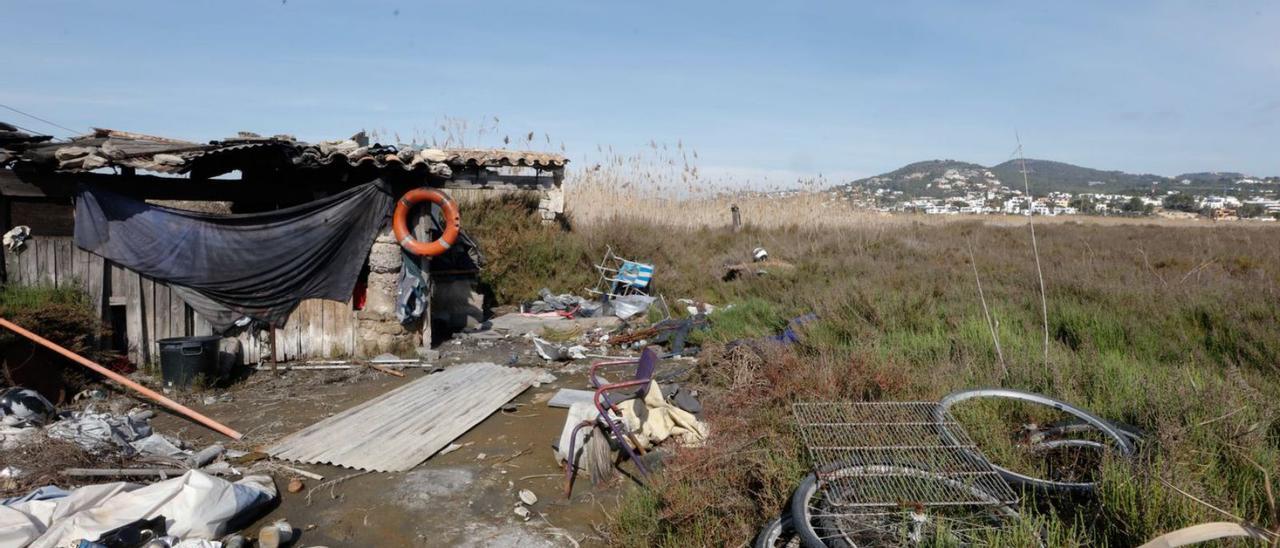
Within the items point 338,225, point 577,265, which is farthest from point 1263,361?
point 577,265

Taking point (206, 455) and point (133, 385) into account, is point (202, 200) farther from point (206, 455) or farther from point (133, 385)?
point (206, 455)

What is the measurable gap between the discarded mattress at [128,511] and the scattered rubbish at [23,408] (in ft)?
6.16

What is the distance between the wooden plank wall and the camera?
738 centimetres

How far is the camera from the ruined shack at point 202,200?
7.30 metres

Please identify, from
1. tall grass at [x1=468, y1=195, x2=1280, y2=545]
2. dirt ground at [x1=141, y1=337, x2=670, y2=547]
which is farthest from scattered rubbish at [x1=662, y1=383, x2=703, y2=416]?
dirt ground at [x1=141, y1=337, x2=670, y2=547]

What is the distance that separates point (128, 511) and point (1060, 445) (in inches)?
209

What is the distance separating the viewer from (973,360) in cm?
637

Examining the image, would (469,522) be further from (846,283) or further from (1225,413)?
(846,283)

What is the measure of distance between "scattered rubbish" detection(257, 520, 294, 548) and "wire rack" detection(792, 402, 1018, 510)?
301 centimetres

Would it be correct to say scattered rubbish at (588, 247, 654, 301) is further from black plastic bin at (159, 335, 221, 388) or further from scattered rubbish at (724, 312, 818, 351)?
black plastic bin at (159, 335, 221, 388)

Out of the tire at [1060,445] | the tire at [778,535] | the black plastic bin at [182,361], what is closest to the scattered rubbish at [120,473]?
the black plastic bin at [182,361]

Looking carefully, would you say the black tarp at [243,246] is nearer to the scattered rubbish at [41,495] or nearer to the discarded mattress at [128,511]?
the scattered rubbish at [41,495]

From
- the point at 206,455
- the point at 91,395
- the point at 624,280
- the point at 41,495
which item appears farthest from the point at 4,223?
the point at 624,280

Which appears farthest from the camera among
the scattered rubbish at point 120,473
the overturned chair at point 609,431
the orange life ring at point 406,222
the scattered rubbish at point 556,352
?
the scattered rubbish at point 556,352
